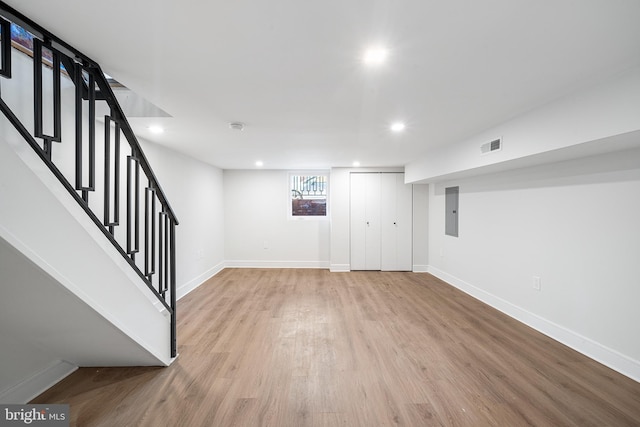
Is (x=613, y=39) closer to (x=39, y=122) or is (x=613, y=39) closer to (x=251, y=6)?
(x=251, y=6)

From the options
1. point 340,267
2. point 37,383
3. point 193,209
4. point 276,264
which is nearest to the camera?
point 37,383

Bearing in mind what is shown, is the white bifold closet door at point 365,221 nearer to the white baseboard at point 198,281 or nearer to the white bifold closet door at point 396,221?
the white bifold closet door at point 396,221

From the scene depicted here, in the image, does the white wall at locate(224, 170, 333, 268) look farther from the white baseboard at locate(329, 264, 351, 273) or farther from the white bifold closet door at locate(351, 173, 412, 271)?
the white bifold closet door at locate(351, 173, 412, 271)

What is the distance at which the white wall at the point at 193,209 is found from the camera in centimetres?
368

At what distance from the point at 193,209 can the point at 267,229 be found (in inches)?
72.6

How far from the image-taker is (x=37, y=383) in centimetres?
188

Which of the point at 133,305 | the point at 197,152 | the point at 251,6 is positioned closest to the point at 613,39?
the point at 251,6

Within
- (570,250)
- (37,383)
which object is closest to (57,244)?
(37,383)

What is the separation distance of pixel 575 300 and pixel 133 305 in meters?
3.83

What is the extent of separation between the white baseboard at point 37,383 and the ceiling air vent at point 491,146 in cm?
429

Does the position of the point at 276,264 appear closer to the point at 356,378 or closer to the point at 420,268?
the point at 420,268

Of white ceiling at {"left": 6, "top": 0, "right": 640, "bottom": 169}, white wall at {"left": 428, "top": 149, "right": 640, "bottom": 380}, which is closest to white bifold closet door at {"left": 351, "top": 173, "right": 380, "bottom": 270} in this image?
white wall at {"left": 428, "top": 149, "right": 640, "bottom": 380}

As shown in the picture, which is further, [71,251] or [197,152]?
[197,152]

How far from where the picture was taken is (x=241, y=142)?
337cm
